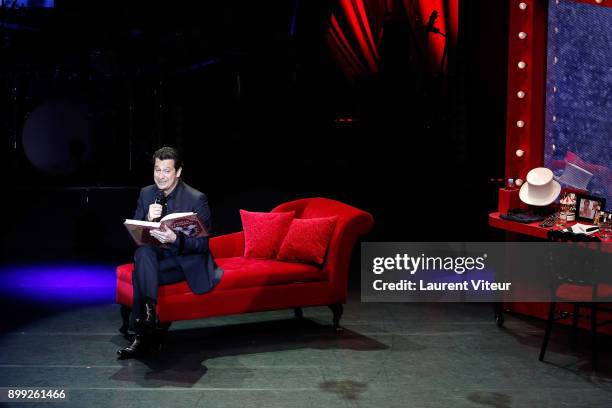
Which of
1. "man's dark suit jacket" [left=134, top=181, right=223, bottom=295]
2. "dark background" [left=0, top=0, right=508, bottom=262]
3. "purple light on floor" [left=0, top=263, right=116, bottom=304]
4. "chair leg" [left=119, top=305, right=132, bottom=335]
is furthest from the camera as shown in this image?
"dark background" [left=0, top=0, right=508, bottom=262]

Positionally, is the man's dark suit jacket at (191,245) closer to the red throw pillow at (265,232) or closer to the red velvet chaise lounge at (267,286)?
the red velvet chaise lounge at (267,286)

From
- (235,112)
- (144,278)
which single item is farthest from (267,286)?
(235,112)

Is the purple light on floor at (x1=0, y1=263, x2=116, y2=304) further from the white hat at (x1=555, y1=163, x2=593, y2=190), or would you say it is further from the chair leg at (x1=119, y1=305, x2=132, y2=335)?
the white hat at (x1=555, y1=163, x2=593, y2=190)

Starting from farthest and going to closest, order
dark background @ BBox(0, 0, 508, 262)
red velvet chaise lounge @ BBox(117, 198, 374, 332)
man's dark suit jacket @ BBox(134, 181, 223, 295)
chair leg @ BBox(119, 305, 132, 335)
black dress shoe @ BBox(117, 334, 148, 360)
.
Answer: dark background @ BBox(0, 0, 508, 262)
chair leg @ BBox(119, 305, 132, 335)
red velvet chaise lounge @ BBox(117, 198, 374, 332)
man's dark suit jacket @ BBox(134, 181, 223, 295)
black dress shoe @ BBox(117, 334, 148, 360)

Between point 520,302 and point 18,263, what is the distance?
16.8ft

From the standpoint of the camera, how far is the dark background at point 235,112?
364 inches

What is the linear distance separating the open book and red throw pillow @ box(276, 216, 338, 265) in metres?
0.88

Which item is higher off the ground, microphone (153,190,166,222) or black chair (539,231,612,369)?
microphone (153,190,166,222)

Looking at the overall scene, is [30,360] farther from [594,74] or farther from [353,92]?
[353,92]

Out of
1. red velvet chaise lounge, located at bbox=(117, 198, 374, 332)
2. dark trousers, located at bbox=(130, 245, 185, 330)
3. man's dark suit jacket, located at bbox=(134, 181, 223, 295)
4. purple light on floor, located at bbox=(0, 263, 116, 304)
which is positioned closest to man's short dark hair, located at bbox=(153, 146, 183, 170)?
man's dark suit jacket, located at bbox=(134, 181, 223, 295)

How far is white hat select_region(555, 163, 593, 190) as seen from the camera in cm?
616

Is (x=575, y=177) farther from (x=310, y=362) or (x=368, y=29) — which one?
(x=368, y=29)

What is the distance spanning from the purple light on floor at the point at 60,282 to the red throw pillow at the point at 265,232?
1452 millimetres

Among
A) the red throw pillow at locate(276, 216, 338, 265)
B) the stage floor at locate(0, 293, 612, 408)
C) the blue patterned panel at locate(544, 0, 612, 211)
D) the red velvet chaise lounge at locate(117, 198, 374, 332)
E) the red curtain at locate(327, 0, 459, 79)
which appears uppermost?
the red curtain at locate(327, 0, 459, 79)
